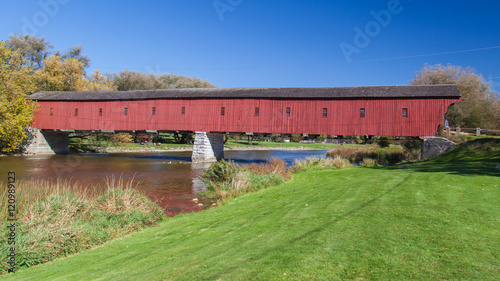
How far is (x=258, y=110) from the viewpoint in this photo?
3197 centimetres

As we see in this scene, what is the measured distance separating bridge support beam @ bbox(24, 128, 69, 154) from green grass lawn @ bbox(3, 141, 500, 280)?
120 ft

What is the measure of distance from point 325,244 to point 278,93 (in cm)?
2741

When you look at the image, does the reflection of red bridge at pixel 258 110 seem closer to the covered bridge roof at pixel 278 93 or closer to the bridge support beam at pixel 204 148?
the covered bridge roof at pixel 278 93

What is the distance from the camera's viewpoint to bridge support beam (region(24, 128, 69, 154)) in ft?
123

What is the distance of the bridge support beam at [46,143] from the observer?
123 ft

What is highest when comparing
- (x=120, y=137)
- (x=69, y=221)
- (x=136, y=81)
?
(x=136, y=81)

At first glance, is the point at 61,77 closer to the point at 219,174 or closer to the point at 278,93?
the point at 278,93

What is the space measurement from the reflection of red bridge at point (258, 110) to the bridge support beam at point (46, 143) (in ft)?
3.24

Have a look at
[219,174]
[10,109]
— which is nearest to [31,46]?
[10,109]

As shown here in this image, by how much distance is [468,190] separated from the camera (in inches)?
349

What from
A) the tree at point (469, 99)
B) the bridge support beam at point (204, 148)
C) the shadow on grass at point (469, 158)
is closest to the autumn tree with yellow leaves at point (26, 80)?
the bridge support beam at point (204, 148)

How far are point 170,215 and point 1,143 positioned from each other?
1245 inches

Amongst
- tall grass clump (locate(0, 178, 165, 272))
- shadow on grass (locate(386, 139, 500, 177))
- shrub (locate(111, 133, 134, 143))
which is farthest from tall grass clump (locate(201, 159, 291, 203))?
shrub (locate(111, 133, 134, 143))

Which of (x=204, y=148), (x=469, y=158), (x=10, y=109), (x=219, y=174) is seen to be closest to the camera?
(x=219, y=174)
